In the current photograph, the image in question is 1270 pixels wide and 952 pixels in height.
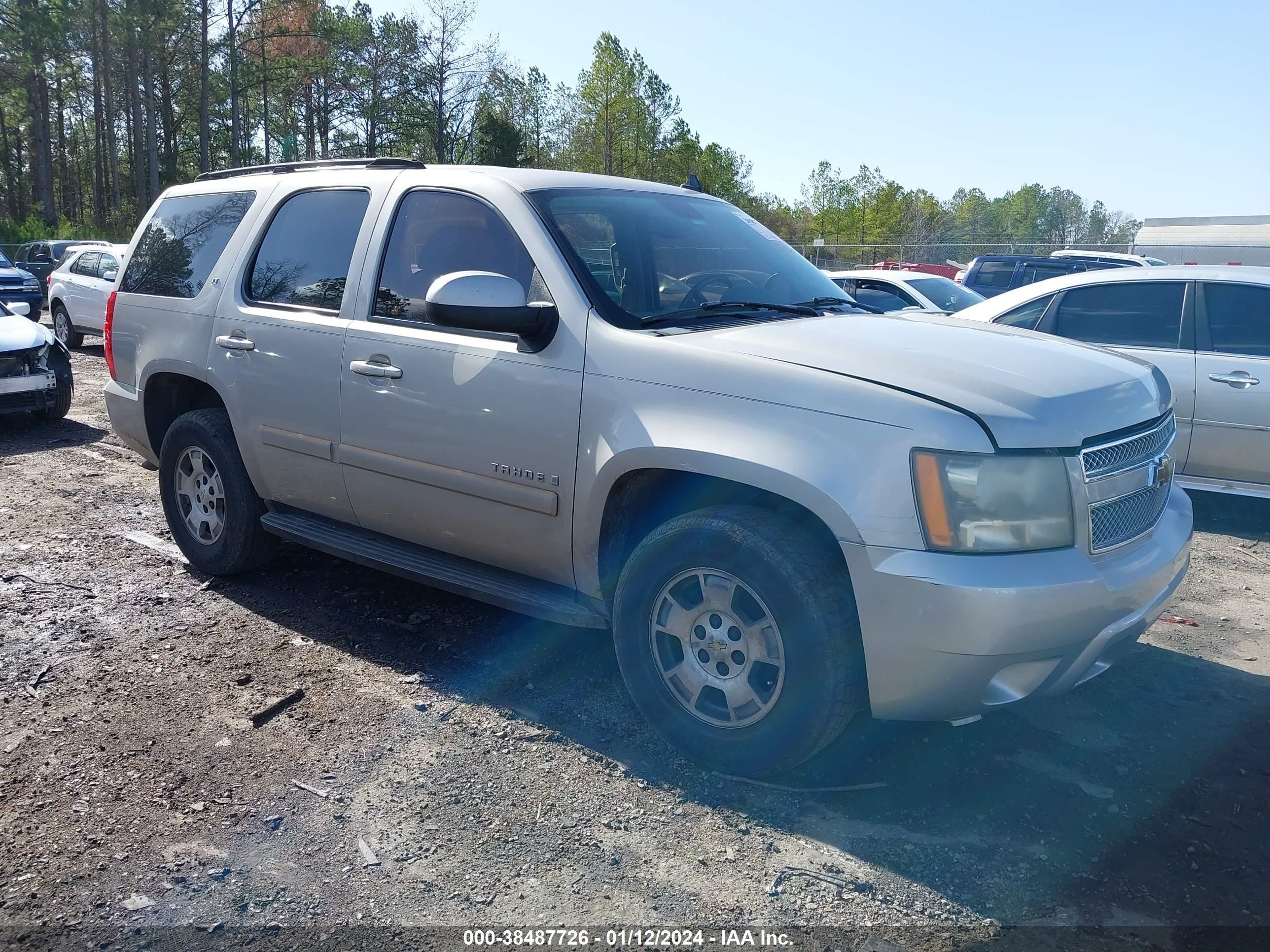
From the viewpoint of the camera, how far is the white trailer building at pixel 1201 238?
2766 cm

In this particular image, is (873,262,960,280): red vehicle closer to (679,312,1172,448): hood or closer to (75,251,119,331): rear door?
(75,251,119,331): rear door

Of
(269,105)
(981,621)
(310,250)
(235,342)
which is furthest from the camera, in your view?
(269,105)

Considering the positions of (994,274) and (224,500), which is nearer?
(224,500)

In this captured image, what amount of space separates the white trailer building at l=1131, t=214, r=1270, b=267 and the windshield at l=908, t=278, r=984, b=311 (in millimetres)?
18540

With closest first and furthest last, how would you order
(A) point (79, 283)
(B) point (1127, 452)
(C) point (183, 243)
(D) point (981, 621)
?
(D) point (981, 621) → (B) point (1127, 452) → (C) point (183, 243) → (A) point (79, 283)

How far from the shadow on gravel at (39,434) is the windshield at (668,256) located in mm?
6761

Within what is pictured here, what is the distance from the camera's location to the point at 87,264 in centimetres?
1611

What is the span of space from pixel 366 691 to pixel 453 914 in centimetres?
147

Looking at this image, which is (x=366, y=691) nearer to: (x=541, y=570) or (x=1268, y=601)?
(x=541, y=570)

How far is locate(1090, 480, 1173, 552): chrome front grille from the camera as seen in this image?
302cm

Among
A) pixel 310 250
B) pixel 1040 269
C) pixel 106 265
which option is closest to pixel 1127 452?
pixel 310 250

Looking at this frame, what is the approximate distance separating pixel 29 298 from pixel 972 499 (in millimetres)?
21685

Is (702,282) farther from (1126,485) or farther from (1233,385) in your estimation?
(1233,385)

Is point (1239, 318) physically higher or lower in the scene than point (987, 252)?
lower
